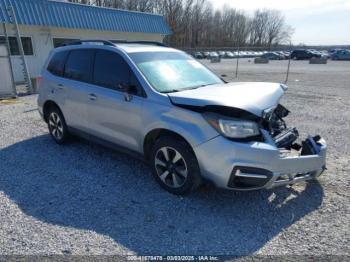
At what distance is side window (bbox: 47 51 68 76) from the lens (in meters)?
5.30

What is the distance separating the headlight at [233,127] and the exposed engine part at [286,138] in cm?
59

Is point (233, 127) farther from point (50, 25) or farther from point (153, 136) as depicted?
point (50, 25)

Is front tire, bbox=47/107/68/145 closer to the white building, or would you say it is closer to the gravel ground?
the gravel ground

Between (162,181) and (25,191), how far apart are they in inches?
72.4

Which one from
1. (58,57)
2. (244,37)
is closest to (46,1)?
(58,57)

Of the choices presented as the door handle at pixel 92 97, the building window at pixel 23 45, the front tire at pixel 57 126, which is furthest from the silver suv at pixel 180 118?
the building window at pixel 23 45

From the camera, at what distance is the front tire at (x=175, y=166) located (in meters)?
3.38

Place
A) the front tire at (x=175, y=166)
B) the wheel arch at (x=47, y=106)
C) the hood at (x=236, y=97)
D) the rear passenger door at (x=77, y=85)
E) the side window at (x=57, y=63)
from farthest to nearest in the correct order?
the wheel arch at (x=47, y=106), the side window at (x=57, y=63), the rear passenger door at (x=77, y=85), the front tire at (x=175, y=166), the hood at (x=236, y=97)

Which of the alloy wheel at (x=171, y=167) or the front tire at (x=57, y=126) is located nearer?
the alloy wheel at (x=171, y=167)

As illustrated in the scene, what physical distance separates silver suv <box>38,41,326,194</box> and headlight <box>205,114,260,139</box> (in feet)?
0.03

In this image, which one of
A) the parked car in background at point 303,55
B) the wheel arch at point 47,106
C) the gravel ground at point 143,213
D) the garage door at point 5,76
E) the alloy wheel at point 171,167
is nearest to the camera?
the gravel ground at point 143,213

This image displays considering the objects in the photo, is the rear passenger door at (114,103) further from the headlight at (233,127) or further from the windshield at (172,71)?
the headlight at (233,127)

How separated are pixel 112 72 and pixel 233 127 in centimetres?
210

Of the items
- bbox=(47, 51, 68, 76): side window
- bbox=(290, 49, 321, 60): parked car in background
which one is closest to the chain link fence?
bbox=(290, 49, 321, 60): parked car in background
